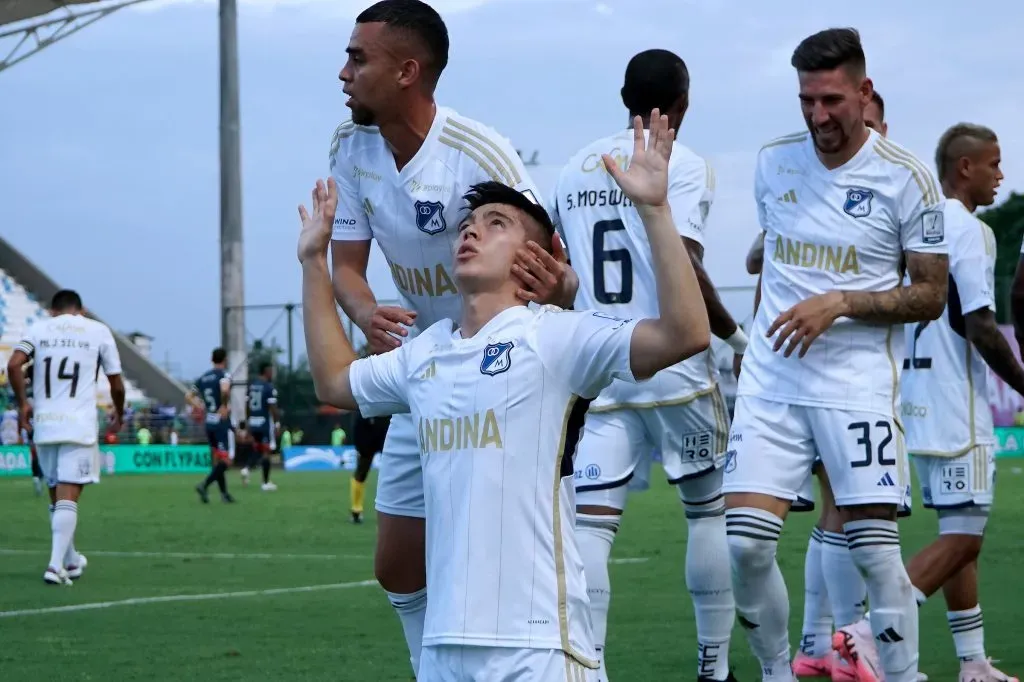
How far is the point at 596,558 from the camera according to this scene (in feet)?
20.9

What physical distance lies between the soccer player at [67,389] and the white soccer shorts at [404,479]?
7.46 metres

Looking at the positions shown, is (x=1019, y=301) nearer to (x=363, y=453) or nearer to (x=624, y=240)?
(x=624, y=240)

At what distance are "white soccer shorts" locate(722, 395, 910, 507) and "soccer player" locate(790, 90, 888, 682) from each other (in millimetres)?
297

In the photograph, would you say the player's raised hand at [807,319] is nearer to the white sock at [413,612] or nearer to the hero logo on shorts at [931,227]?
the hero logo on shorts at [931,227]

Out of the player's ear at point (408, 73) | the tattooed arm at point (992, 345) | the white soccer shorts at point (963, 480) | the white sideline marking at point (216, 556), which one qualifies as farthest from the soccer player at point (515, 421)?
the white sideline marking at point (216, 556)

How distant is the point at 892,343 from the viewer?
6.04 m

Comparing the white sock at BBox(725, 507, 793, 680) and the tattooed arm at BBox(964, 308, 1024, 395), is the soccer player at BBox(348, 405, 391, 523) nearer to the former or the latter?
the tattooed arm at BBox(964, 308, 1024, 395)

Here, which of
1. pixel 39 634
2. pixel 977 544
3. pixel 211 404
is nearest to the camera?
pixel 977 544

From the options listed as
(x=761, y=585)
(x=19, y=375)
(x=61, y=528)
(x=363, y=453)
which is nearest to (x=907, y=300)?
(x=761, y=585)

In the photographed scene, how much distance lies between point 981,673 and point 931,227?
2.00m

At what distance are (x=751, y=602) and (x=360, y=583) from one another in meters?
5.46

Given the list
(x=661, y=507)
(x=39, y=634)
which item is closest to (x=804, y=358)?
(x=39, y=634)

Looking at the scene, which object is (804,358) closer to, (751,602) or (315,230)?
(751,602)

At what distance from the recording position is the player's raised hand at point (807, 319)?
572 centimetres
